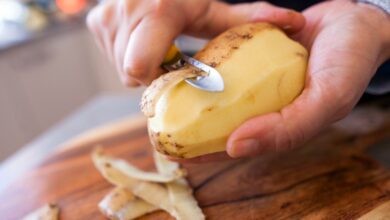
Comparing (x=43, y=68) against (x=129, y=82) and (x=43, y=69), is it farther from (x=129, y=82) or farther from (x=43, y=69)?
(x=129, y=82)

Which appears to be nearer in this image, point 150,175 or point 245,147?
point 245,147

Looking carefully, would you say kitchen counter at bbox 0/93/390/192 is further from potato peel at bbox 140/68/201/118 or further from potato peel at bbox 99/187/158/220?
potato peel at bbox 140/68/201/118

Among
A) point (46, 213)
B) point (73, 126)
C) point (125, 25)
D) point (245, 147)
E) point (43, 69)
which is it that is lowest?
point (43, 69)

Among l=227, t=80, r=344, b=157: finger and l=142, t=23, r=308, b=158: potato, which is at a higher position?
l=142, t=23, r=308, b=158: potato

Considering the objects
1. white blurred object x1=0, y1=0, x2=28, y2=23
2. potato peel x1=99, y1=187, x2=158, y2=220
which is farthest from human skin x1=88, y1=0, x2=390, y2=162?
white blurred object x1=0, y1=0, x2=28, y2=23

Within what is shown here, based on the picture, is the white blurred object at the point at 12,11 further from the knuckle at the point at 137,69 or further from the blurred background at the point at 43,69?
the knuckle at the point at 137,69

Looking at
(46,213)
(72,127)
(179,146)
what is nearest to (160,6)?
(179,146)

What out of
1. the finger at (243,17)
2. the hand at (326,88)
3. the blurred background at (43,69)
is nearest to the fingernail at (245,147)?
the hand at (326,88)
